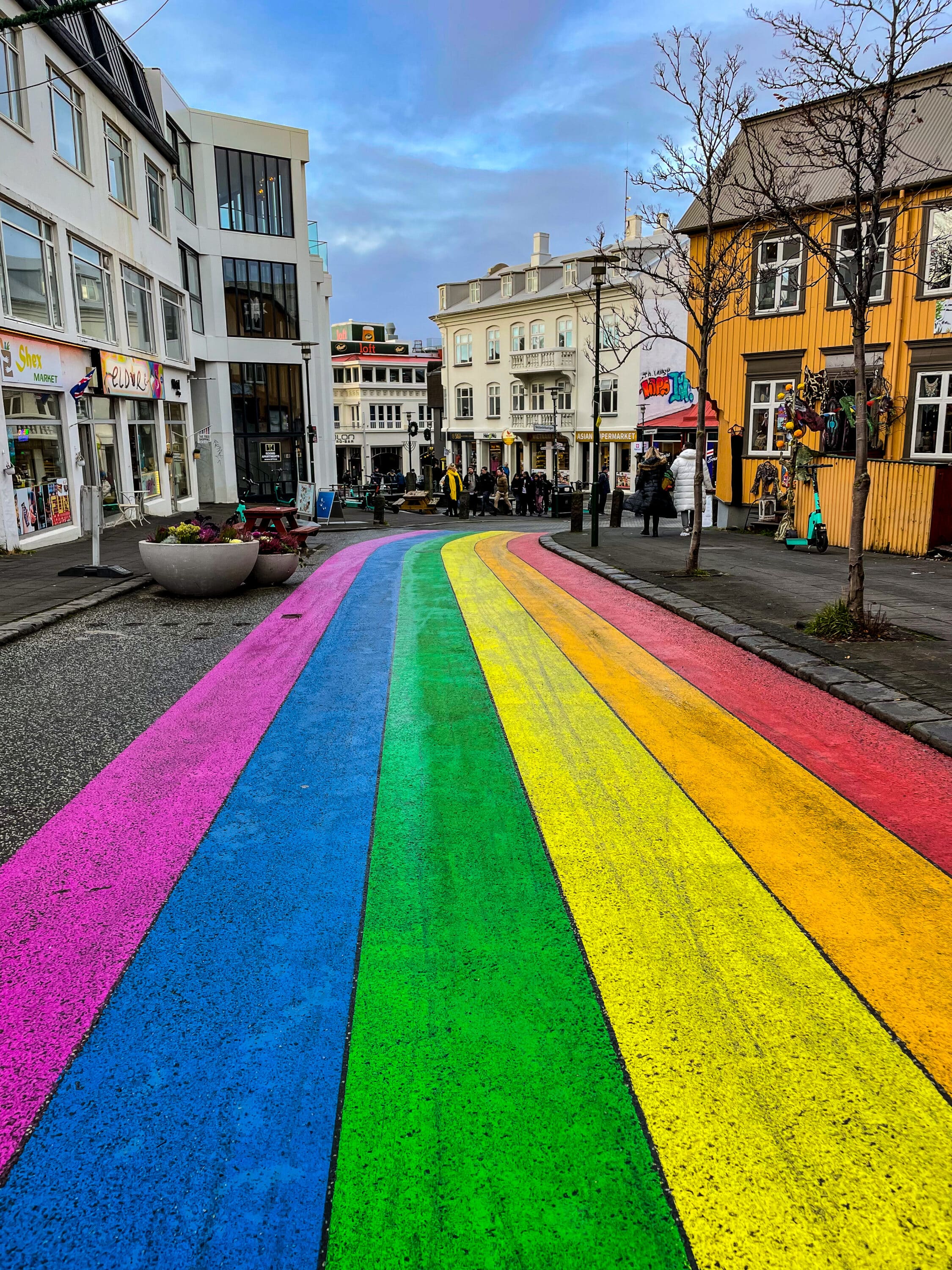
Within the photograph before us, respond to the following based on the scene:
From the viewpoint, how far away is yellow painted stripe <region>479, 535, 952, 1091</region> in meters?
2.98

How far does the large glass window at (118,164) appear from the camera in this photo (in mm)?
22438

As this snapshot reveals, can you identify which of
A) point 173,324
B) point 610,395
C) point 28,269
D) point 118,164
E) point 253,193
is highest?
point 253,193

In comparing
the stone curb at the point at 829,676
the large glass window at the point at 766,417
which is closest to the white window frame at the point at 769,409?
the large glass window at the point at 766,417

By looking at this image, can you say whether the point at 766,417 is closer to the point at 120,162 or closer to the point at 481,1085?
the point at 120,162

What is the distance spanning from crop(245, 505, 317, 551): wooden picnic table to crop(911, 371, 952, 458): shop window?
13.8 metres

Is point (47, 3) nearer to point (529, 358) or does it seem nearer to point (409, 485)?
point (409, 485)

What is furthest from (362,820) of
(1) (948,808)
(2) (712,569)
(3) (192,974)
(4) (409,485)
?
(4) (409,485)

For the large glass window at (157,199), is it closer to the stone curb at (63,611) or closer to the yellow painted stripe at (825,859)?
the stone curb at (63,611)

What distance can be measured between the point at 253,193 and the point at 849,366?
28.1 m

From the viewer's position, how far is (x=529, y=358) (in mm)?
52250

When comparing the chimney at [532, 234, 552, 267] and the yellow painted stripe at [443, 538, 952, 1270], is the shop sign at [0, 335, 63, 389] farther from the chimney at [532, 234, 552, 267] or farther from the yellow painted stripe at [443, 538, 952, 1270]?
the chimney at [532, 234, 552, 267]

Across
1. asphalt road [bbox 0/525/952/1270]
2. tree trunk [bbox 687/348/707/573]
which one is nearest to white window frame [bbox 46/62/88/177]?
tree trunk [bbox 687/348/707/573]

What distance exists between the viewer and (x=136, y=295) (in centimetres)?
2480

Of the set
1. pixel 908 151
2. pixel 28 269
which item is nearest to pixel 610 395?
pixel 908 151
